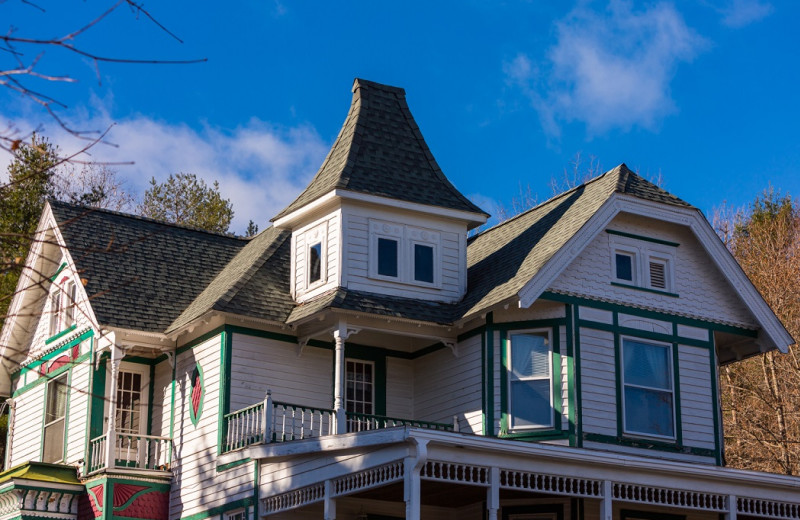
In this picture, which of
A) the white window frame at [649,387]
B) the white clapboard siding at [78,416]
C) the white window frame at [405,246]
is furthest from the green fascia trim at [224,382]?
the white window frame at [649,387]

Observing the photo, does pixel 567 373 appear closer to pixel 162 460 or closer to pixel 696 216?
pixel 696 216

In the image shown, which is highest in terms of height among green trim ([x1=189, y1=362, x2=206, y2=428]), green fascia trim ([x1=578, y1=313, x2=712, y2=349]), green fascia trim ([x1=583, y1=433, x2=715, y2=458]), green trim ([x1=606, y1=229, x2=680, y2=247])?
green trim ([x1=606, y1=229, x2=680, y2=247])

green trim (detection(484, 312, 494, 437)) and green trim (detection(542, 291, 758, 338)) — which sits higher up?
green trim (detection(542, 291, 758, 338))

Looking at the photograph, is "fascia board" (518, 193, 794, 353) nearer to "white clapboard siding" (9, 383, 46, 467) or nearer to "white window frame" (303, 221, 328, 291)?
"white window frame" (303, 221, 328, 291)

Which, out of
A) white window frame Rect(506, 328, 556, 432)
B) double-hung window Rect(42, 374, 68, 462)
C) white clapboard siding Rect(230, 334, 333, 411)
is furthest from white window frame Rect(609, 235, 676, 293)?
double-hung window Rect(42, 374, 68, 462)

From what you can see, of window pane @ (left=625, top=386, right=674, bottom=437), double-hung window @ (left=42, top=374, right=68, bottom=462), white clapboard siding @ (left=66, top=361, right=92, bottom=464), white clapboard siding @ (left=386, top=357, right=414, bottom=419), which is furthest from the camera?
double-hung window @ (left=42, top=374, right=68, bottom=462)

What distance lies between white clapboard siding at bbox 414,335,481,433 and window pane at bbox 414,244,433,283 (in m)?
1.47

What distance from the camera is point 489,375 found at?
21.1 metres

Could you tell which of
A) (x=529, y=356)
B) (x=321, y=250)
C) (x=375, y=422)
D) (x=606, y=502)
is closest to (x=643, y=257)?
(x=529, y=356)

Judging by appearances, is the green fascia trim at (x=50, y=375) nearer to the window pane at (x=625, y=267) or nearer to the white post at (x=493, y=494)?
the white post at (x=493, y=494)

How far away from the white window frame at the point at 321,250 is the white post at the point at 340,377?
148 centimetres

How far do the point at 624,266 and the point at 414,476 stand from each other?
24.9ft

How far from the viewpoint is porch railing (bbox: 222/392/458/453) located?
65.2 ft

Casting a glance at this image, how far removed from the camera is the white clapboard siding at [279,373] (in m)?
21.6
